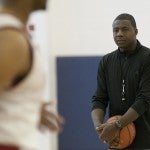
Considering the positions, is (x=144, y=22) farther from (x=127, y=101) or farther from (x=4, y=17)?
(x=4, y=17)

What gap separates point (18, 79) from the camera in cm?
114

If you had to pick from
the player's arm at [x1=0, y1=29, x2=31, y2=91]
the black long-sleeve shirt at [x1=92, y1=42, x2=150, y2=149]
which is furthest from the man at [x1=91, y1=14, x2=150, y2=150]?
the player's arm at [x1=0, y1=29, x2=31, y2=91]

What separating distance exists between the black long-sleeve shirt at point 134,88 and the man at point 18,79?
5.63 feet

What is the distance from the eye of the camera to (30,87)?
118 centimetres

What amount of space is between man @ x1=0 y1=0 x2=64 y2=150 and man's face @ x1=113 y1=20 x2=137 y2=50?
184cm

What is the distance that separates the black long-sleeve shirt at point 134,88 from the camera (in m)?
2.91

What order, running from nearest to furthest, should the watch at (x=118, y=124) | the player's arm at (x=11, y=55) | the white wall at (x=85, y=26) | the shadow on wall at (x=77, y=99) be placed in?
the player's arm at (x=11, y=55), the watch at (x=118, y=124), the shadow on wall at (x=77, y=99), the white wall at (x=85, y=26)

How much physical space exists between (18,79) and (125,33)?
1.97 meters

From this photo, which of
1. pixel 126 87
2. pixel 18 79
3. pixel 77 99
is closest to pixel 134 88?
pixel 126 87

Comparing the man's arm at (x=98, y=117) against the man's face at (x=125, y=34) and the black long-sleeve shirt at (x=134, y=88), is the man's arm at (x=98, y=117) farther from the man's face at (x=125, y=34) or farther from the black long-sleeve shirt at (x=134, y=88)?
the man's face at (x=125, y=34)

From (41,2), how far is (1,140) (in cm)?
40

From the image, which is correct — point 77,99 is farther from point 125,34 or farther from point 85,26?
point 125,34

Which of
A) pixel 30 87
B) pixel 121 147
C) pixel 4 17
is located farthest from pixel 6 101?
pixel 121 147

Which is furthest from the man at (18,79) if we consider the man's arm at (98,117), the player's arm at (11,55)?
the man's arm at (98,117)
